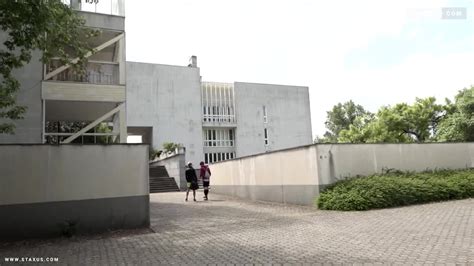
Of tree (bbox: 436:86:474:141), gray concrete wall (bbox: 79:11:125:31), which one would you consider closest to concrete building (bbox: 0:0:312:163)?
gray concrete wall (bbox: 79:11:125:31)

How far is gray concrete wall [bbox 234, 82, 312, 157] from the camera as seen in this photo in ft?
156

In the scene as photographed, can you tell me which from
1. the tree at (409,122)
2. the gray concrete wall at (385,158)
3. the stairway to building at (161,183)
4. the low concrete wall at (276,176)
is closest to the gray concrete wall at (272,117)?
the tree at (409,122)

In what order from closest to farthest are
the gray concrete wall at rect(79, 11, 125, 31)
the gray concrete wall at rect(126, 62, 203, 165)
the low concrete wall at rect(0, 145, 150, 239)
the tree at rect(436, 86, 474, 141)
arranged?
the low concrete wall at rect(0, 145, 150, 239)
the gray concrete wall at rect(79, 11, 125, 31)
the tree at rect(436, 86, 474, 141)
the gray concrete wall at rect(126, 62, 203, 165)

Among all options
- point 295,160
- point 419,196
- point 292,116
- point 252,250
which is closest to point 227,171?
point 295,160

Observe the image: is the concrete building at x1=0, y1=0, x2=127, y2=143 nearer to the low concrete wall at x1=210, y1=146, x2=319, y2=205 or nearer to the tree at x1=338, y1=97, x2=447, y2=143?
the low concrete wall at x1=210, y1=146, x2=319, y2=205

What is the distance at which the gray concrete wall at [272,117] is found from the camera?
47594 millimetres

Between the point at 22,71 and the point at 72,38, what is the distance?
5.45m

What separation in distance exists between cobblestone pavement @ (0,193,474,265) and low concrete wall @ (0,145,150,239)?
65 centimetres

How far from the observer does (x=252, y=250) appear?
21.7ft

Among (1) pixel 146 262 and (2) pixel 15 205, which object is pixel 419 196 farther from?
(2) pixel 15 205

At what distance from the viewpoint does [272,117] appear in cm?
4994

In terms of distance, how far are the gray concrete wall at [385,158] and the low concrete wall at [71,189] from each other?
609cm

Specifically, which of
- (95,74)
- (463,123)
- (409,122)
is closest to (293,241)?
(95,74)

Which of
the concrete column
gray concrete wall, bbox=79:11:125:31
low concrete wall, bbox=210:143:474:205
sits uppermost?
gray concrete wall, bbox=79:11:125:31
